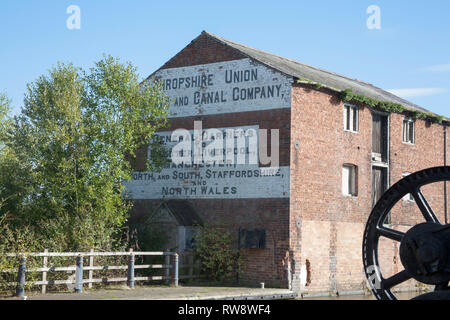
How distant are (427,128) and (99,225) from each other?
16059 millimetres

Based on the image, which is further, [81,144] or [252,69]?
[252,69]

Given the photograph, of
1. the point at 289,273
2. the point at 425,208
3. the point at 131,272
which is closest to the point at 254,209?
the point at 289,273

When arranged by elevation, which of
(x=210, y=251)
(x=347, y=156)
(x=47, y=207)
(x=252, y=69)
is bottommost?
(x=210, y=251)

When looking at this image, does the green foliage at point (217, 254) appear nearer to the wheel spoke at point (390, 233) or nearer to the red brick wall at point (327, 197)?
the red brick wall at point (327, 197)

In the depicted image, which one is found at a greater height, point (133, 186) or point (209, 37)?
point (209, 37)

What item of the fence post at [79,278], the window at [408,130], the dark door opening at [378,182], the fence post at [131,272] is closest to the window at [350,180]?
the dark door opening at [378,182]

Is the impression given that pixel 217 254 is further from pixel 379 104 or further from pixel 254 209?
pixel 379 104

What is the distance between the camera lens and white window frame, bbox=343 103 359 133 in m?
25.2

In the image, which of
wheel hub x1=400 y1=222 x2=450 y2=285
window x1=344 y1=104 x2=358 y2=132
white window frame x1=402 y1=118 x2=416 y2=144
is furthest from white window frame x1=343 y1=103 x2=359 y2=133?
wheel hub x1=400 y1=222 x2=450 y2=285

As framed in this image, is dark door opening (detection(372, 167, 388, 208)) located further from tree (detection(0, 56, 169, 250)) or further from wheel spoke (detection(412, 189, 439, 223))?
wheel spoke (detection(412, 189, 439, 223))

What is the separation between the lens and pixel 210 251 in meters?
22.9
